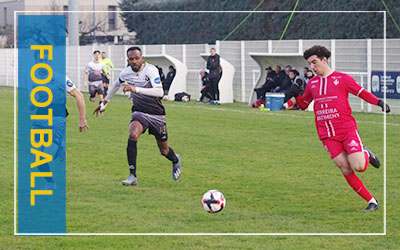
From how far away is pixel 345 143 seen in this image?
31.9ft

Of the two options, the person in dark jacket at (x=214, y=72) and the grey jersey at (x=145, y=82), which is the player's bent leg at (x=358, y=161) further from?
the person in dark jacket at (x=214, y=72)

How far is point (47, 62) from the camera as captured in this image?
31.8 ft

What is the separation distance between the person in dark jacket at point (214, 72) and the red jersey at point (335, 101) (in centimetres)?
1968

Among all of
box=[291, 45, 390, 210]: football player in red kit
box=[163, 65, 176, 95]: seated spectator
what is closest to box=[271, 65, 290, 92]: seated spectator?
box=[163, 65, 176, 95]: seated spectator

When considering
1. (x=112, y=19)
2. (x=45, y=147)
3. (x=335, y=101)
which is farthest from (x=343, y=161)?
(x=112, y=19)

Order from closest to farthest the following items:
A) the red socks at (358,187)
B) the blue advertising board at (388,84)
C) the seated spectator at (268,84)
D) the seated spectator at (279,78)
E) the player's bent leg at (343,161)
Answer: the player's bent leg at (343,161) → the red socks at (358,187) → the blue advertising board at (388,84) → the seated spectator at (279,78) → the seated spectator at (268,84)

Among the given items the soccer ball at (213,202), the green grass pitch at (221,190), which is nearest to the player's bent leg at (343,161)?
the green grass pitch at (221,190)

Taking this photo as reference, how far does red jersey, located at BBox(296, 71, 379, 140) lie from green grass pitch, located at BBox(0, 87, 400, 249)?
1007 mm

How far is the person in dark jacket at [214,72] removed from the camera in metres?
29.8

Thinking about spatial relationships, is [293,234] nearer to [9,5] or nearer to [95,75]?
[95,75]

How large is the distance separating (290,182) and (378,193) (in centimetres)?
150

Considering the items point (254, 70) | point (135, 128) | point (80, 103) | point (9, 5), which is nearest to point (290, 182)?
point (135, 128)

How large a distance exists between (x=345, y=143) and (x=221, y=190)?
2.49 m

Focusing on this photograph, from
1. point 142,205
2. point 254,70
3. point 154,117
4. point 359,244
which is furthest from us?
point 254,70
